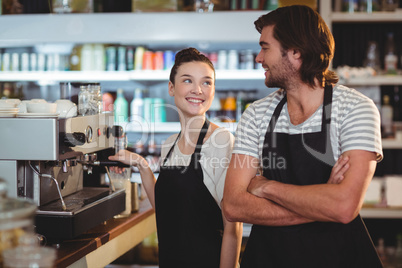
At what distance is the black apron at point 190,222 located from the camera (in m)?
1.79

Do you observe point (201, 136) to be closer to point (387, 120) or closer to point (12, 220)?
point (12, 220)

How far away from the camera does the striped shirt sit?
1503 mm

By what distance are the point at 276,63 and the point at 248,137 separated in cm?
29

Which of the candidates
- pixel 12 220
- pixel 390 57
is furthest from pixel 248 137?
pixel 390 57

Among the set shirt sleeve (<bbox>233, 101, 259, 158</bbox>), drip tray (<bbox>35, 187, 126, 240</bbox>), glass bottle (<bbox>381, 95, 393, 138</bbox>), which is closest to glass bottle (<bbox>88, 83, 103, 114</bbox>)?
drip tray (<bbox>35, 187, 126, 240</bbox>)

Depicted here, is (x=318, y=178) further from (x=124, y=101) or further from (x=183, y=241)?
(x=124, y=101)

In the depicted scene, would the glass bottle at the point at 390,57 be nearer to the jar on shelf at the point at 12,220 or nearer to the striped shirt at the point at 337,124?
the striped shirt at the point at 337,124

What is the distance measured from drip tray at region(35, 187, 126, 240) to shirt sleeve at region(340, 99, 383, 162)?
3.25 ft

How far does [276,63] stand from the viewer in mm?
1687

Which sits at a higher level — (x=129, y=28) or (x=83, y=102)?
(x=129, y=28)

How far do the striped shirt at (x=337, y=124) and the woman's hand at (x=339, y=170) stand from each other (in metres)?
0.03

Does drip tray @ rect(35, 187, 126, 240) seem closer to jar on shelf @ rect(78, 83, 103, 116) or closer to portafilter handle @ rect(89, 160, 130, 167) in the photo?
portafilter handle @ rect(89, 160, 130, 167)

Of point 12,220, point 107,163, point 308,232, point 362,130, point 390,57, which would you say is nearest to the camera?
point 12,220

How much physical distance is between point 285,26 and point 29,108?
98 cm
